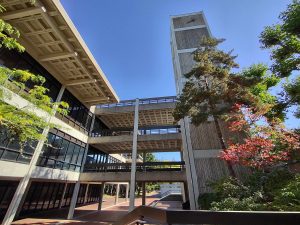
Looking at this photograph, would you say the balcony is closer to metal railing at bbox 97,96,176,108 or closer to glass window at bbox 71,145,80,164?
glass window at bbox 71,145,80,164

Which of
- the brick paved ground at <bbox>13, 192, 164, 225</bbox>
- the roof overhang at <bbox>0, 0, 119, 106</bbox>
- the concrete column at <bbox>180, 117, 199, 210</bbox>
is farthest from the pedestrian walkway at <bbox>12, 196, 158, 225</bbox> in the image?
the roof overhang at <bbox>0, 0, 119, 106</bbox>

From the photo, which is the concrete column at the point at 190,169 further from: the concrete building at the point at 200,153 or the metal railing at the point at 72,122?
the metal railing at the point at 72,122

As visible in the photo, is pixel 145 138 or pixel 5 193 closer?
pixel 5 193

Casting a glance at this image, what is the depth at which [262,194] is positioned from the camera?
9.05 meters

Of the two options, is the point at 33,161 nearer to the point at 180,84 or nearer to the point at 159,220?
the point at 159,220

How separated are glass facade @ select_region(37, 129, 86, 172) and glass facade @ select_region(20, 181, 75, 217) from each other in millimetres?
3192

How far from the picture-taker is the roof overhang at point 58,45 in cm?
984

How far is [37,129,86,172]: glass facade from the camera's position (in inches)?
531

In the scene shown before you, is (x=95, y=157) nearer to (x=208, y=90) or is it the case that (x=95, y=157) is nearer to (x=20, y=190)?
(x=20, y=190)

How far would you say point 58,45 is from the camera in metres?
12.3

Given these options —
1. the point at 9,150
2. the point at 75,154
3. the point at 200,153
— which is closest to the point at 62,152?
the point at 75,154

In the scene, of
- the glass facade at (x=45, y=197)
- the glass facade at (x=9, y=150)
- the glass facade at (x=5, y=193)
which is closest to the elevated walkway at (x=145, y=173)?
the glass facade at (x=45, y=197)

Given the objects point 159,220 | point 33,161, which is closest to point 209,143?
point 33,161

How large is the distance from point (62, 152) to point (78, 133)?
256 centimetres
